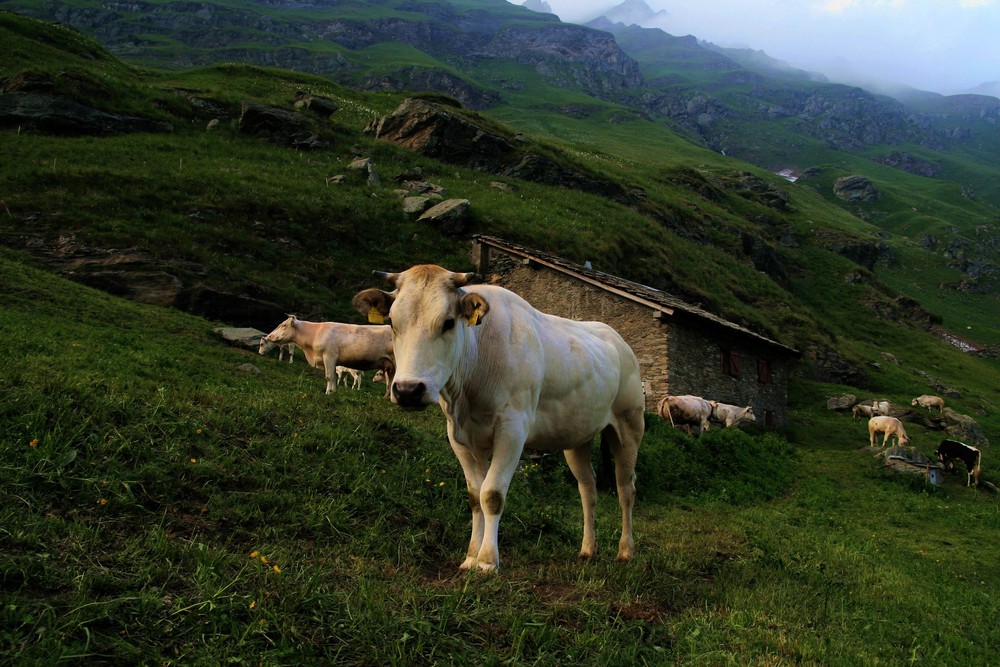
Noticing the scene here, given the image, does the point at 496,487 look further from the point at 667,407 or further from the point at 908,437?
the point at 908,437

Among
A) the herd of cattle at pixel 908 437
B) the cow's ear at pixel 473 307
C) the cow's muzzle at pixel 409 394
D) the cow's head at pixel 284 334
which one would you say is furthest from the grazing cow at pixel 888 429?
the cow's muzzle at pixel 409 394

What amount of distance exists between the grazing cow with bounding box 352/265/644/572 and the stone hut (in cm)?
1651

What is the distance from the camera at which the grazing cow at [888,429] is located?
23.0m

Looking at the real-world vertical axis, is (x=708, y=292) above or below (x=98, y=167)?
below

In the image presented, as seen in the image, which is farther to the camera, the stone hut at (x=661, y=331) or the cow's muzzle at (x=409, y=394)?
the stone hut at (x=661, y=331)

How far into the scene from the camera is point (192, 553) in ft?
13.6

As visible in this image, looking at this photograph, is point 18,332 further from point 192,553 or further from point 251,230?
point 251,230

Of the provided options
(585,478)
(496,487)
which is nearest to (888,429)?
(585,478)

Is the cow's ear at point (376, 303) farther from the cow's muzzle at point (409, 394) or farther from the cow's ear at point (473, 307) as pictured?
the cow's muzzle at point (409, 394)

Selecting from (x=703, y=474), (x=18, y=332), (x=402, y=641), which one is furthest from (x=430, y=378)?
(x=703, y=474)

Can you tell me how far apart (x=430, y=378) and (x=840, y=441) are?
26.7m

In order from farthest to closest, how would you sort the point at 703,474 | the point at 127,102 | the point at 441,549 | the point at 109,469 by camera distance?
the point at 127,102 → the point at 703,474 → the point at 441,549 → the point at 109,469

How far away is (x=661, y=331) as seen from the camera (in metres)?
22.9

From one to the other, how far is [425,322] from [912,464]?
1943 cm
